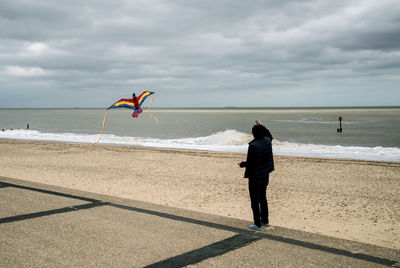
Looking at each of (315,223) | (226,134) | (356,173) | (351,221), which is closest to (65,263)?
(315,223)

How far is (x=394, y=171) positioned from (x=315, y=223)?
852 centimetres

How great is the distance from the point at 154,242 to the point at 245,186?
541cm

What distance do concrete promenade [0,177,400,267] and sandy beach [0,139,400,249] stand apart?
92 cm

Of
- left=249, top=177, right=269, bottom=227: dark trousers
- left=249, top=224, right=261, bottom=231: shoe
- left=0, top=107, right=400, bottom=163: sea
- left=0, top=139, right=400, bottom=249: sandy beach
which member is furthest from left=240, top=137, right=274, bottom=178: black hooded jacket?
left=0, top=107, right=400, bottom=163: sea

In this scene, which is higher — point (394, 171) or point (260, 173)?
point (260, 173)

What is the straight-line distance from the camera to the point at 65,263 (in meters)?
4.52

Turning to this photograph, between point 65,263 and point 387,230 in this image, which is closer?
point 65,263

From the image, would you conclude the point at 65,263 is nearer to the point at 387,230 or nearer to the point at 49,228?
the point at 49,228

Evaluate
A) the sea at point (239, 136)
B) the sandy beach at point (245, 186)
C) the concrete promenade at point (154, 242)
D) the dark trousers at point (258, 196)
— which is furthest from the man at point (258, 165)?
the sea at point (239, 136)

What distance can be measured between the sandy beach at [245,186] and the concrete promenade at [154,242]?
0.92m

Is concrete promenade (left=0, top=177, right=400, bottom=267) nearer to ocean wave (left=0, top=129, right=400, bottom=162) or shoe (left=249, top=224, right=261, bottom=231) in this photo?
shoe (left=249, top=224, right=261, bottom=231)

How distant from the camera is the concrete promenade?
181 inches

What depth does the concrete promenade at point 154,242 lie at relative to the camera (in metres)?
4.61

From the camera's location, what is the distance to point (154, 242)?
5277mm
